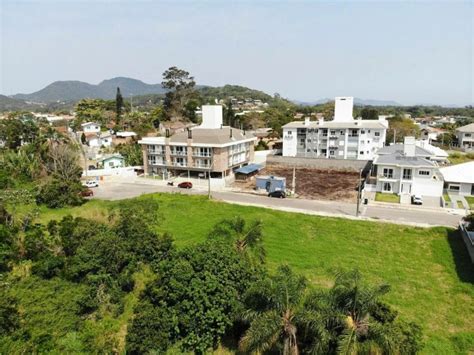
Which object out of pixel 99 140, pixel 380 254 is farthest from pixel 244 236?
pixel 99 140

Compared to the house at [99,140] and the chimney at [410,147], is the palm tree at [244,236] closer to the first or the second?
the chimney at [410,147]

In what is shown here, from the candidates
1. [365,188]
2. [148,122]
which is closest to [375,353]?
[365,188]

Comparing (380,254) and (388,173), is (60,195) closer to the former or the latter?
(380,254)

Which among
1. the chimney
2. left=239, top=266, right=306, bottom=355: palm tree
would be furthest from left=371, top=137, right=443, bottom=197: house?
left=239, top=266, right=306, bottom=355: palm tree

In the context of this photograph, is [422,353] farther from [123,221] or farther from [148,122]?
[148,122]

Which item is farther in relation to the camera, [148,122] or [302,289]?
[148,122]

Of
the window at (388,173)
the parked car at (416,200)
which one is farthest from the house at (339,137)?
the parked car at (416,200)
